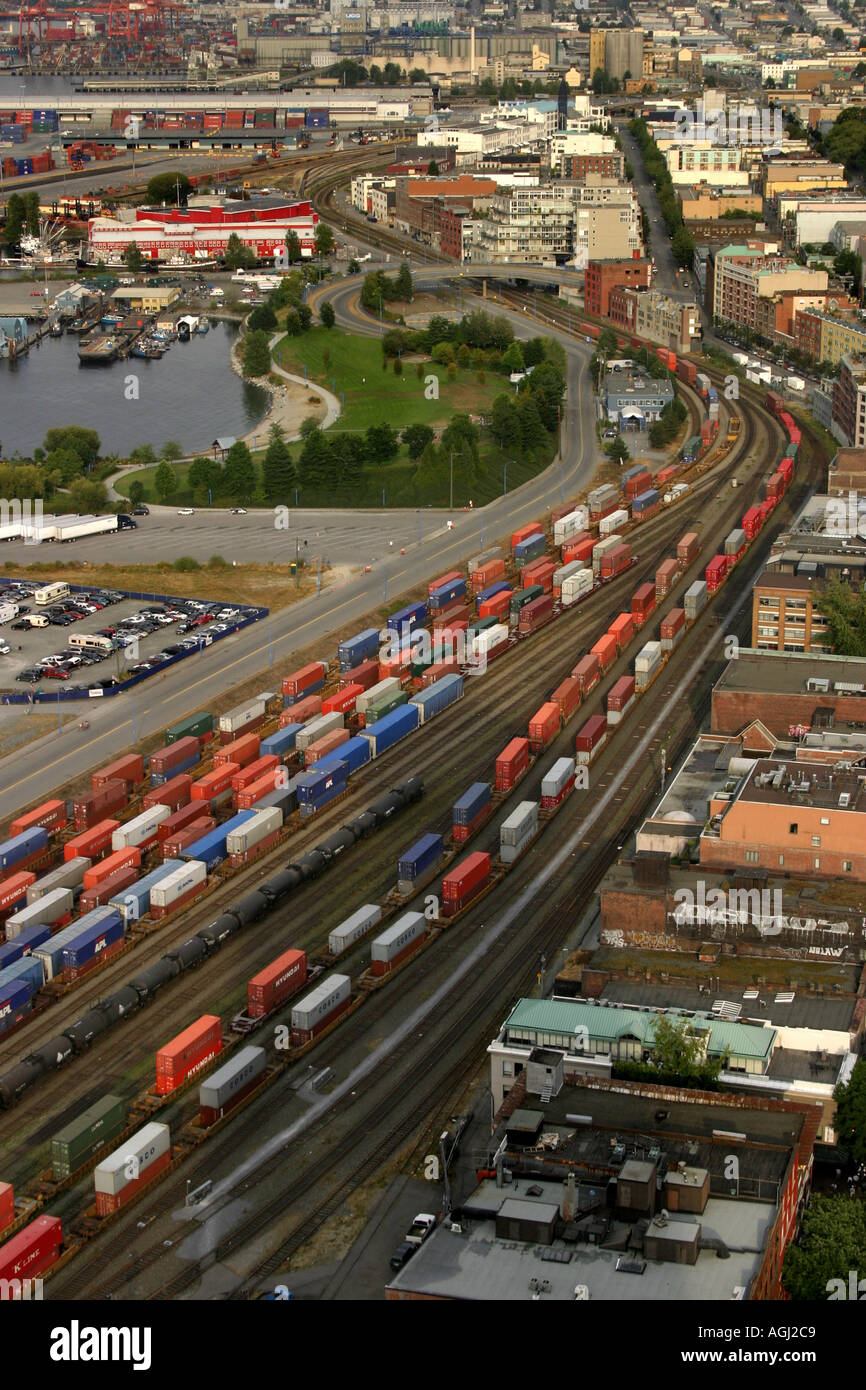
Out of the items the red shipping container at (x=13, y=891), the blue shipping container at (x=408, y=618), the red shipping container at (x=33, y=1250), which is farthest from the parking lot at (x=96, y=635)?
the red shipping container at (x=33, y=1250)

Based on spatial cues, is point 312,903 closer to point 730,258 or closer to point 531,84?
point 730,258

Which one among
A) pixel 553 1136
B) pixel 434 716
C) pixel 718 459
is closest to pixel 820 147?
pixel 718 459

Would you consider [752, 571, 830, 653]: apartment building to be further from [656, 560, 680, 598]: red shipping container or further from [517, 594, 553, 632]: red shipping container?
[517, 594, 553, 632]: red shipping container

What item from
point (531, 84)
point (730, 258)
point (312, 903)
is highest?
point (531, 84)

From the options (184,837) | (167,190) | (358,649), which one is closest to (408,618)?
(358,649)

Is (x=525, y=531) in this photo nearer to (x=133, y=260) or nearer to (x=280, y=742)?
(x=280, y=742)

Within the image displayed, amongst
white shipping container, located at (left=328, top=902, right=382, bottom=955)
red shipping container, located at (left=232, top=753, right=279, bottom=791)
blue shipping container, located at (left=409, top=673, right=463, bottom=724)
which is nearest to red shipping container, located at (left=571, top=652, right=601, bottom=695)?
blue shipping container, located at (left=409, top=673, right=463, bottom=724)

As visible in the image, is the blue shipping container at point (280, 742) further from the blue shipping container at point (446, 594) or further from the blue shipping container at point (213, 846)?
the blue shipping container at point (446, 594)
